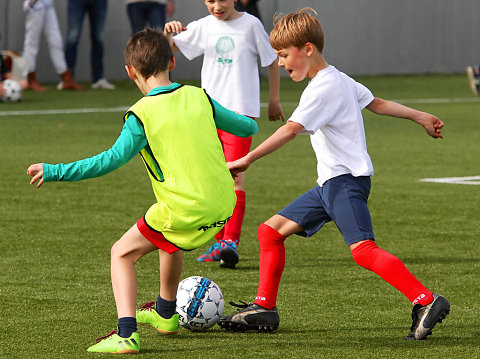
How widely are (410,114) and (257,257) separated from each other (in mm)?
1958

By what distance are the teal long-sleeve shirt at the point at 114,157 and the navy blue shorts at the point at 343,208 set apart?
0.59 metres

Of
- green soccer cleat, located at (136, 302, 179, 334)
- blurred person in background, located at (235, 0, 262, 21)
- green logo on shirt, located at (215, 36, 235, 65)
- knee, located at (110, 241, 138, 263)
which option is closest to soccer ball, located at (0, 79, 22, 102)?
blurred person in background, located at (235, 0, 262, 21)

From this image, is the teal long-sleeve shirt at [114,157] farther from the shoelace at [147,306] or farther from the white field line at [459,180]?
the white field line at [459,180]

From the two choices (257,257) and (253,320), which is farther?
(257,257)

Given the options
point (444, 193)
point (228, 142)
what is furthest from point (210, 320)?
point (444, 193)

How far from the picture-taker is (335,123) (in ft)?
15.4

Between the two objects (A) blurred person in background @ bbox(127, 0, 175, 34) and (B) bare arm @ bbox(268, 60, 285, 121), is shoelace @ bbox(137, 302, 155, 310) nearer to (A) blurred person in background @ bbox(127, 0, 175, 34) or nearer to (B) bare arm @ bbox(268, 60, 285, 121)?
(B) bare arm @ bbox(268, 60, 285, 121)

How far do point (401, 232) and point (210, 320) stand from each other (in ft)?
9.06

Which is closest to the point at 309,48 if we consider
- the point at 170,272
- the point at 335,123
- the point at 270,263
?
the point at 335,123

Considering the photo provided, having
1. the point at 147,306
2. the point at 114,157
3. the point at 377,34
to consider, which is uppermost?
the point at 114,157

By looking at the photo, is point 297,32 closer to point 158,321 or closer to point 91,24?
point 158,321

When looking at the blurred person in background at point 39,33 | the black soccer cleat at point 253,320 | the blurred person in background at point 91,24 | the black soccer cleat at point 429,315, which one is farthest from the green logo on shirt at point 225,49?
the blurred person in background at point 91,24

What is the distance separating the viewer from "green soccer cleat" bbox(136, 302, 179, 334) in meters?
4.78

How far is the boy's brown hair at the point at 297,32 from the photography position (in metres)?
4.72
